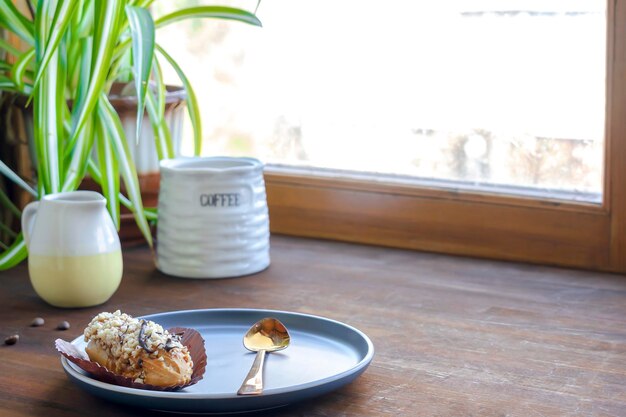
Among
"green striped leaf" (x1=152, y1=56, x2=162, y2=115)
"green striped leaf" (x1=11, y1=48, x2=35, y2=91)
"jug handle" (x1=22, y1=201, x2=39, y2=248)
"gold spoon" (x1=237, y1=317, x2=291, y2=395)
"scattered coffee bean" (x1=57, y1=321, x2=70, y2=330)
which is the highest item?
"green striped leaf" (x1=11, y1=48, x2=35, y2=91)

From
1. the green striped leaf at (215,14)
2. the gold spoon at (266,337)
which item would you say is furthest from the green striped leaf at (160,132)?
the gold spoon at (266,337)

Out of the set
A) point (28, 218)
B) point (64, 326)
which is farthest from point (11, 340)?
point (28, 218)

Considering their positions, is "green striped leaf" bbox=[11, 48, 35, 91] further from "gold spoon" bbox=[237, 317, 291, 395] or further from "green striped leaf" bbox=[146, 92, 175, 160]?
"gold spoon" bbox=[237, 317, 291, 395]

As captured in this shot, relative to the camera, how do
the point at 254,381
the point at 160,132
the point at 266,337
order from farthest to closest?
the point at 160,132 → the point at 266,337 → the point at 254,381

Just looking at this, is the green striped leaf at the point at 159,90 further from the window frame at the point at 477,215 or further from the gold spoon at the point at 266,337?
the gold spoon at the point at 266,337

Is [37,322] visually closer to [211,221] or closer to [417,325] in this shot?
[211,221]

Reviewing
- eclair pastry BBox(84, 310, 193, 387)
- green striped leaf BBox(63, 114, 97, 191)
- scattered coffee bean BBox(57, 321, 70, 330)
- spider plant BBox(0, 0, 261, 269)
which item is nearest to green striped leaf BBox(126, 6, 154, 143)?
spider plant BBox(0, 0, 261, 269)

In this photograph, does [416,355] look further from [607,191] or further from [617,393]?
[607,191]
